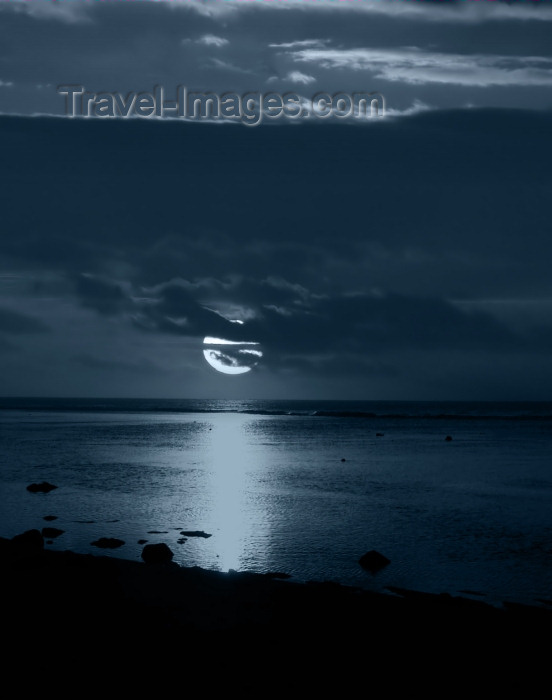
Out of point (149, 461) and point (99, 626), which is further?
point (149, 461)

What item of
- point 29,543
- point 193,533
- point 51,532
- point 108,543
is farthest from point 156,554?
point 51,532

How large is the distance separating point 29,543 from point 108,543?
4668 millimetres

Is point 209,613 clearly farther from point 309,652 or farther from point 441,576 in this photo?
point 441,576

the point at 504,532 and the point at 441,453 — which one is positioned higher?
the point at 441,453

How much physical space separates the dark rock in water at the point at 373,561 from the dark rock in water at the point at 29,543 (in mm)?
11934

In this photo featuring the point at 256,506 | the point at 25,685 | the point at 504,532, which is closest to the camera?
the point at 25,685

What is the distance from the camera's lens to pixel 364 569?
24.7m

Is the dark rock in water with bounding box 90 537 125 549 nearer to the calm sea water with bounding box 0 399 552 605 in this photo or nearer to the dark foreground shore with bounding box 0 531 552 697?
the calm sea water with bounding box 0 399 552 605

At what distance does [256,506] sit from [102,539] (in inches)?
533

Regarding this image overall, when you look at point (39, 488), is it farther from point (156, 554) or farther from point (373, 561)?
point (373, 561)

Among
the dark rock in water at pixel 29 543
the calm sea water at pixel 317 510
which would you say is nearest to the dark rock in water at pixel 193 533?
the calm sea water at pixel 317 510

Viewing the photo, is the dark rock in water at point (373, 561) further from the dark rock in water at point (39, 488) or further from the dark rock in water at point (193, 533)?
the dark rock in water at point (39, 488)

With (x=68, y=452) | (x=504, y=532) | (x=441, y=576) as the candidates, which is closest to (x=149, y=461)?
(x=68, y=452)

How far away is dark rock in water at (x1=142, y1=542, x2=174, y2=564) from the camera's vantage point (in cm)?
2398
